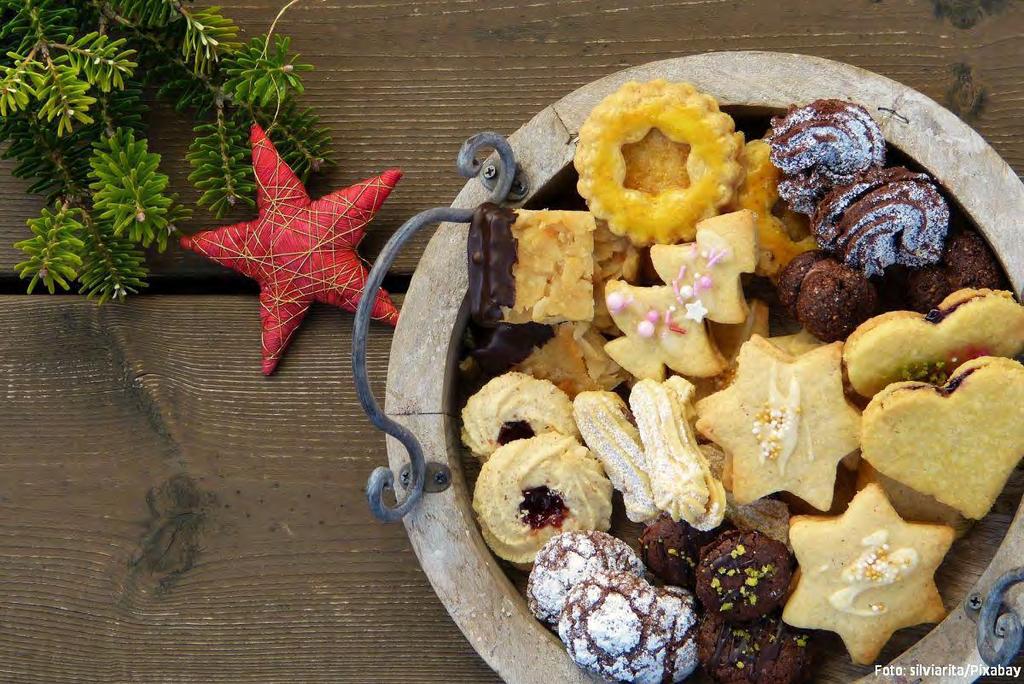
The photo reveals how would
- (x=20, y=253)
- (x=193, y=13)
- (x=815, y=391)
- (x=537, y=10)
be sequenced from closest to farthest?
(x=815, y=391)
(x=193, y=13)
(x=537, y=10)
(x=20, y=253)

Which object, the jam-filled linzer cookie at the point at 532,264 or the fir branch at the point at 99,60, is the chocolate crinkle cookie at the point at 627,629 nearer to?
the jam-filled linzer cookie at the point at 532,264

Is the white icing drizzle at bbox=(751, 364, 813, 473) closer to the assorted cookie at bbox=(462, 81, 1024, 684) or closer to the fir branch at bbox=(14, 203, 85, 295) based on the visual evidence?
the assorted cookie at bbox=(462, 81, 1024, 684)

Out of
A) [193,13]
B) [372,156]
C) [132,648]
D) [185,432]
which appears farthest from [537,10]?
[132,648]

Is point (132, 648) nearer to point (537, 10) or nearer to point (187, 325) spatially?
point (187, 325)

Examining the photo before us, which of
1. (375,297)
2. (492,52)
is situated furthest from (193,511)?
(492,52)

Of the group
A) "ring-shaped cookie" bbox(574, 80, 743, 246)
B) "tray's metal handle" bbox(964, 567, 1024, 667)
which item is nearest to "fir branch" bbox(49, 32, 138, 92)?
"ring-shaped cookie" bbox(574, 80, 743, 246)
